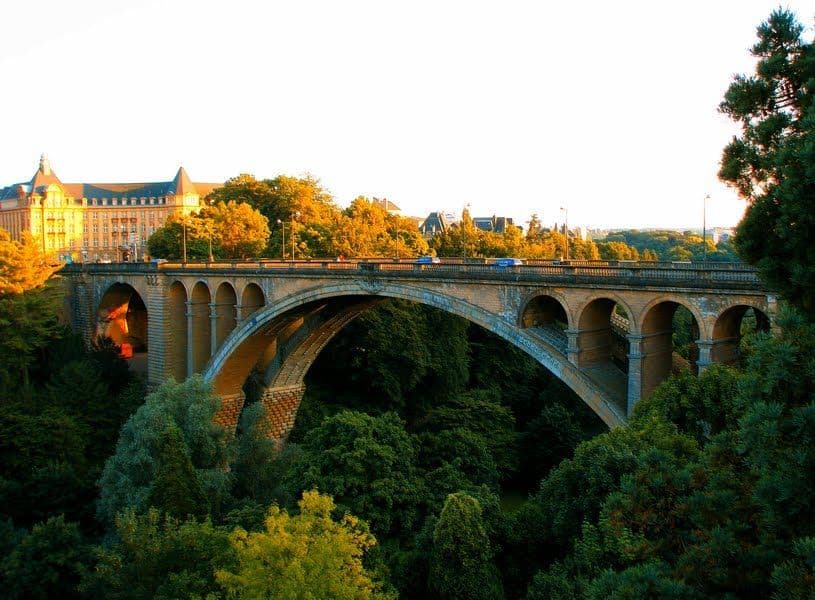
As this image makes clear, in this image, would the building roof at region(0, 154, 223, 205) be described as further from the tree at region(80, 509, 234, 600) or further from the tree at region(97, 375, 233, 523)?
the tree at region(80, 509, 234, 600)

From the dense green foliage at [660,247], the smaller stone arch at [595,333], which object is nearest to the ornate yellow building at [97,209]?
the dense green foliage at [660,247]

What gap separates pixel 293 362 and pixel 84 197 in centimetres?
8152

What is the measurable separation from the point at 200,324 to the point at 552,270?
896 inches

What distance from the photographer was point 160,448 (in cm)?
2416

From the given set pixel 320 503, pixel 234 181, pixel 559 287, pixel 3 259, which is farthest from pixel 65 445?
pixel 234 181

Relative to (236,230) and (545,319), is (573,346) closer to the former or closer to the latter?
(545,319)

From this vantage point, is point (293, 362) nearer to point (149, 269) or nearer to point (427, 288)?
point (149, 269)

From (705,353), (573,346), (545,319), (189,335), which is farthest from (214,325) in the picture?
(705,353)

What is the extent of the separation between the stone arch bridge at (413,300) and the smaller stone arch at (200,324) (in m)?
0.06

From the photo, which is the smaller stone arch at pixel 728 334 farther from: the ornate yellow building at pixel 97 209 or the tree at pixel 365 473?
the ornate yellow building at pixel 97 209

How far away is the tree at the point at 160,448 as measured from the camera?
25.0 meters

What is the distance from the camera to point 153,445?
25812 millimetres

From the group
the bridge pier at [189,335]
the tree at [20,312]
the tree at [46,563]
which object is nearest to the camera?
the tree at [46,563]

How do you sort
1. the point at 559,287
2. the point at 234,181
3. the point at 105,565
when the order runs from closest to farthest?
the point at 105,565 → the point at 559,287 → the point at 234,181
